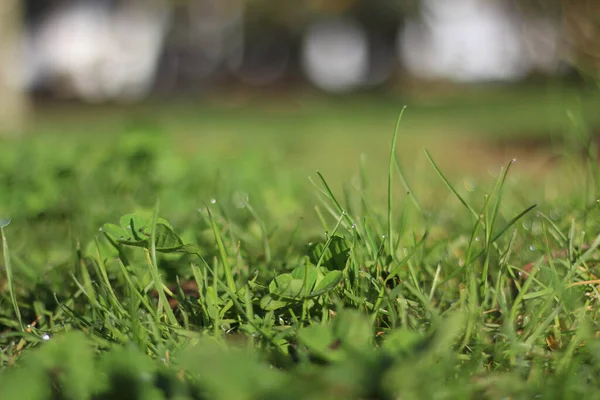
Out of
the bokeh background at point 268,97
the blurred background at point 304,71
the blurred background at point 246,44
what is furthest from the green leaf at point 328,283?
the blurred background at point 246,44

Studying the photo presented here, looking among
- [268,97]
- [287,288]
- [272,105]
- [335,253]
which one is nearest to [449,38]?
[268,97]

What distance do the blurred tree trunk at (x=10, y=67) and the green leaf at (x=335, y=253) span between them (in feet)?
23.5

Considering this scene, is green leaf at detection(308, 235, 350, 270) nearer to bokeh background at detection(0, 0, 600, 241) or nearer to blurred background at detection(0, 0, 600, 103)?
bokeh background at detection(0, 0, 600, 241)

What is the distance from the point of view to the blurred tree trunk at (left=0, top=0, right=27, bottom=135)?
7922 mm

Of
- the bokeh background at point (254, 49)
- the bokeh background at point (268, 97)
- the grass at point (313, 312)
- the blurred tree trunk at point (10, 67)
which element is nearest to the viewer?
the grass at point (313, 312)

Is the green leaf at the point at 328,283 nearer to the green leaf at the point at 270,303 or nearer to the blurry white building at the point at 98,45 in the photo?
the green leaf at the point at 270,303

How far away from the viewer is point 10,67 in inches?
326

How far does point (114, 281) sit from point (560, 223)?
101 centimetres

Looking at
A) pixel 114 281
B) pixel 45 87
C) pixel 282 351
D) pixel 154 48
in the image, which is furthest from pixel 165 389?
pixel 154 48

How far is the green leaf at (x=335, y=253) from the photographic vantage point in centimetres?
135

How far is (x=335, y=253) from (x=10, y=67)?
778 cm

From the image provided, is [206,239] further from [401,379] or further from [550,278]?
[401,379]

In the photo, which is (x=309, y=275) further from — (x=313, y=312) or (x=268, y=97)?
(x=268, y=97)

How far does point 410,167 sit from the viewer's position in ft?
15.6
